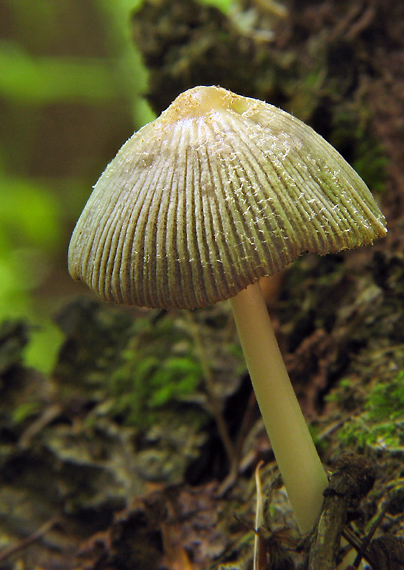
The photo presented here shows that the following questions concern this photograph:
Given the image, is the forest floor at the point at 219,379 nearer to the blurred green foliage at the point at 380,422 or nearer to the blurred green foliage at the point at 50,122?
the blurred green foliage at the point at 380,422

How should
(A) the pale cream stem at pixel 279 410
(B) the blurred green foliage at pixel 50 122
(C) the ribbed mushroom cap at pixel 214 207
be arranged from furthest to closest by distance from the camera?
(B) the blurred green foliage at pixel 50 122
(A) the pale cream stem at pixel 279 410
(C) the ribbed mushroom cap at pixel 214 207

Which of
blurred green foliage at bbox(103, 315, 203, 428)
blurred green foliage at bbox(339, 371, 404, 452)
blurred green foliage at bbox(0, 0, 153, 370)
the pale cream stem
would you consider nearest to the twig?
the pale cream stem

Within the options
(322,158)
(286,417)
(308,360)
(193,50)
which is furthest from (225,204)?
(193,50)

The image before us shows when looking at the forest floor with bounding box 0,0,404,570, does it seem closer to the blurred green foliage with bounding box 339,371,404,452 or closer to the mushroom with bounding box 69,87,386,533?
the blurred green foliage with bounding box 339,371,404,452

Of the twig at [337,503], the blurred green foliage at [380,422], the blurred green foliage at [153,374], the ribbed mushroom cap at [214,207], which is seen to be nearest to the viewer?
the ribbed mushroom cap at [214,207]

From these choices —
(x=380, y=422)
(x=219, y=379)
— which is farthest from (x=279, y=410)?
(x=219, y=379)

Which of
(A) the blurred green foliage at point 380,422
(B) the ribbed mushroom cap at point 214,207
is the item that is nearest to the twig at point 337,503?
(A) the blurred green foliage at point 380,422

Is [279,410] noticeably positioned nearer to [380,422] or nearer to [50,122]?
[380,422]
